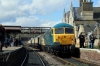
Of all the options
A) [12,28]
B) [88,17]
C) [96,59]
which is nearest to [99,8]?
[88,17]

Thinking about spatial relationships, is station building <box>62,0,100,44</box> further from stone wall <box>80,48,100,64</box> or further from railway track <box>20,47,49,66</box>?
stone wall <box>80,48,100,64</box>

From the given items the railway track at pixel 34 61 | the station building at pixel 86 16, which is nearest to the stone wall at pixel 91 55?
the railway track at pixel 34 61

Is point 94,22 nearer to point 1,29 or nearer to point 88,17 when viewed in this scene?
point 88,17

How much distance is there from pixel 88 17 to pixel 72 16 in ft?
17.7

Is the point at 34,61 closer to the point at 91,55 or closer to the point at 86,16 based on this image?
the point at 91,55

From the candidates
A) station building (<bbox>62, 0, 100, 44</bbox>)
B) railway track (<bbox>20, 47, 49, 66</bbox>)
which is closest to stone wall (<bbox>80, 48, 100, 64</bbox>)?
railway track (<bbox>20, 47, 49, 66</bbox>)

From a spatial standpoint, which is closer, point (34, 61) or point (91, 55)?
point (91, 55)

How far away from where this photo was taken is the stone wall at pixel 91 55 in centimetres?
2189

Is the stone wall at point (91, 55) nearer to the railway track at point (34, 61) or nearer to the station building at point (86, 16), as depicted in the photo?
the railway track at point (34, 61)

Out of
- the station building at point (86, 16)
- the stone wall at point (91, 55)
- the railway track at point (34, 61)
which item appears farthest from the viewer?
the station building at point (86, 16)

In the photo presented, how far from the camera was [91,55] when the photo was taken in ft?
78.0

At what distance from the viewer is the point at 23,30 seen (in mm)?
84812

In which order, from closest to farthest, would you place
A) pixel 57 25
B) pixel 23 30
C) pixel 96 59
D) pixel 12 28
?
1. pixel 96 59
2. pixel 57 25
3. pixel 12 28
4. pixel 23 30

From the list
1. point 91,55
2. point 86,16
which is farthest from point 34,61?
point 86,16
